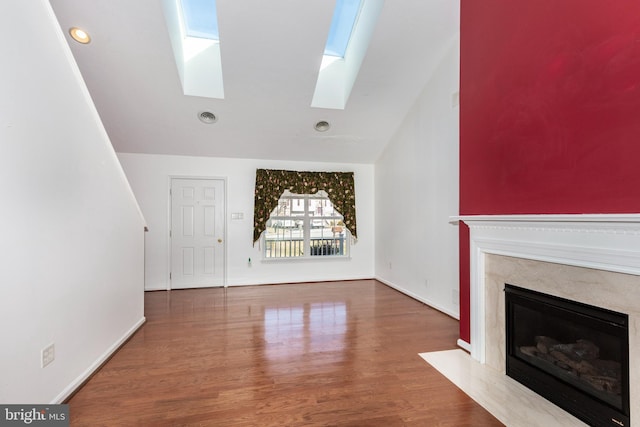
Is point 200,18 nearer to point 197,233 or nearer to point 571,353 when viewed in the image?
point 197,233

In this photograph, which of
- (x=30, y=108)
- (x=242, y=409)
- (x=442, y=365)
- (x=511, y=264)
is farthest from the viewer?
(x=442, y=365)

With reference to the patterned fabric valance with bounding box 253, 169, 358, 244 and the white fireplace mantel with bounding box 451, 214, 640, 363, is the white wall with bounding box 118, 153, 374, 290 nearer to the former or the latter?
the patterned fabric valance with bounding box 253, 169, 358, 244

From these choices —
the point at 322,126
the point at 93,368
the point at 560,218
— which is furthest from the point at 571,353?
the point at 322,126

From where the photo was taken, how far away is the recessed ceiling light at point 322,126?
14.9 feet

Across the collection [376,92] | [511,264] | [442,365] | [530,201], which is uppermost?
[376,92]

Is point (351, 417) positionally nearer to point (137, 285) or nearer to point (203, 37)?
point (137, 285)

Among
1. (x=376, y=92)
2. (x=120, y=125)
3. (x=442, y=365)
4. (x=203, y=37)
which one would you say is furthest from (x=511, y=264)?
(x=120, y=125)

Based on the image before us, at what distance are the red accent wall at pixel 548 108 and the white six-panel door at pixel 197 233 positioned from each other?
4.01 meters

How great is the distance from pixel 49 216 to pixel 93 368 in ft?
4.13

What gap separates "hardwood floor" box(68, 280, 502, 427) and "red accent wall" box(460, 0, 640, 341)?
0.84 meters

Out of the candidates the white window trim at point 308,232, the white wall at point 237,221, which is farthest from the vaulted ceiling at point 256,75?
the white window trim at point 308,232

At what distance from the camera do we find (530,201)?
2.02 metres

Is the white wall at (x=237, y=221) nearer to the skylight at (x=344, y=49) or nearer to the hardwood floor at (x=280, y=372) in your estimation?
the hardwood floor at (x=280, y=372)

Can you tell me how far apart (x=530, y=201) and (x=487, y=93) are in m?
1.00
